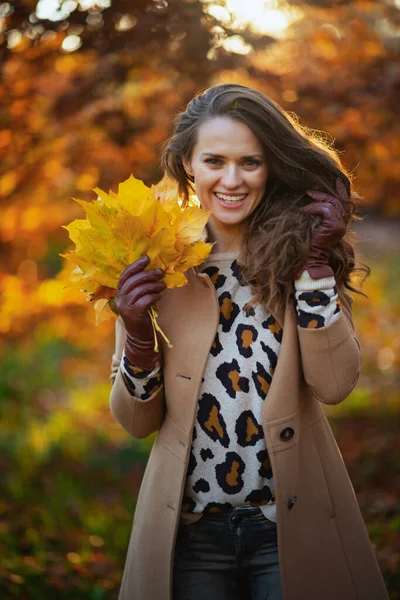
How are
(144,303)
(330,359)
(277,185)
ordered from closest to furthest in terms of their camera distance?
1. (144,303)
2. (330,359)
3. (277,185)

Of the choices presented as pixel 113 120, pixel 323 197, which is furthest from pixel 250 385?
pixel 113 120

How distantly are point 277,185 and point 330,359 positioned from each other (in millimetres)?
654

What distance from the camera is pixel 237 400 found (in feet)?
7.26

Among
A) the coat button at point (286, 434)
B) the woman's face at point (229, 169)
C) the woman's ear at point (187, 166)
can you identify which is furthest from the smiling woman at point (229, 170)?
the coat button at point (286, 434)

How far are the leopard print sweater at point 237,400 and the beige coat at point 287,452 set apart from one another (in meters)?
0.04

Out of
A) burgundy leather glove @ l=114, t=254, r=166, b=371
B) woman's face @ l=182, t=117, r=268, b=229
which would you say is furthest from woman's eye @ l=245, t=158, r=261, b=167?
burgundy leather glove @ l=114, t=254, r=166, b=371

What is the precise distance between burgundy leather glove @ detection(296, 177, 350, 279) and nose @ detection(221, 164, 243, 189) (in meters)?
0.24

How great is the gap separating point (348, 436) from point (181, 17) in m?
4.14

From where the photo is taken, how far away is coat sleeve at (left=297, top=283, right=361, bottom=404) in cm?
216

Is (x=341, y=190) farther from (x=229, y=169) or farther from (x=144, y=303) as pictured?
(x=144, y=303)

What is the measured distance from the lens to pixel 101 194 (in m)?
2.05

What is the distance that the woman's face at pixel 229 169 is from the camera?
2.29m

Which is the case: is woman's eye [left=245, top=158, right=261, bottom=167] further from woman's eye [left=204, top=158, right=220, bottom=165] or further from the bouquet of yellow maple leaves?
the bouquet of yellow maple leaves

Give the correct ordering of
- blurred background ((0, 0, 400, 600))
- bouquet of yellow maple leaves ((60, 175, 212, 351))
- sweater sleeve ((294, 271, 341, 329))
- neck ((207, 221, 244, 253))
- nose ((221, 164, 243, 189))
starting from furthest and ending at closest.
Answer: blurred background ((0, 0, 400, 600)) < neck ((207, 221, 244, 253)) < nose ((221, 164, 243, 189)) < sweater sleeve ((294, 271, 341, 329)) < bouquet of yellow maple leaves ((60, 175, 212, 351))
